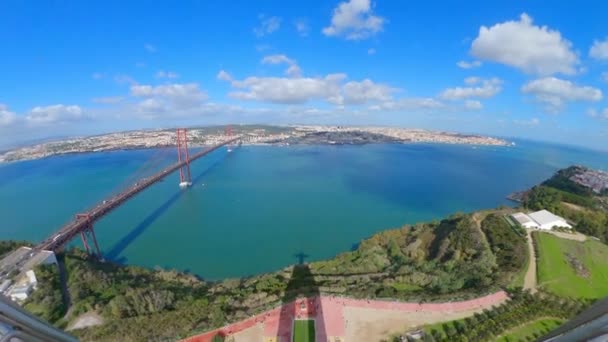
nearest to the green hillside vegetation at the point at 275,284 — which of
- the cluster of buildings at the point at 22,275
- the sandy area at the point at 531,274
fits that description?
the sandy area at the point at 531,274

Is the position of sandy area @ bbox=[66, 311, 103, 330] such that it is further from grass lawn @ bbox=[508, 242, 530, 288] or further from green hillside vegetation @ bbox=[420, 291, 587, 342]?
grass lawn @ bbox=[508, 242, 530, 288]

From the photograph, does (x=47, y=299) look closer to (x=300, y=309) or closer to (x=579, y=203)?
(x=300, y=309)

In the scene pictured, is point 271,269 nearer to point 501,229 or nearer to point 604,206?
point 501,229

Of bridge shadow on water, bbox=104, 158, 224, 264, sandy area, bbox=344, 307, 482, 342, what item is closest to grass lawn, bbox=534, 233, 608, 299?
sandy area, bbox=344, 307, 482, 342

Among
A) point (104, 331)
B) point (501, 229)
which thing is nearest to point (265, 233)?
point (104, 331)

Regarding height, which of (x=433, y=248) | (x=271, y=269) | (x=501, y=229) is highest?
(x=501, y=229)

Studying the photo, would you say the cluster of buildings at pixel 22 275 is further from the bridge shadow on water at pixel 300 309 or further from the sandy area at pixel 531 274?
the sandy area at pixel 531 274
